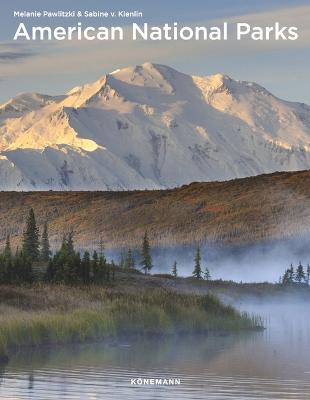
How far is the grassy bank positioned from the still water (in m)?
0.92

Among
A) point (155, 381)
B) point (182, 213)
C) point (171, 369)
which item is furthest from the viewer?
point (182, 213)

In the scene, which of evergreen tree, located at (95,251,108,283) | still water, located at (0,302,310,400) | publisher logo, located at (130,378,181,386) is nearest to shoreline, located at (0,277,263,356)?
still water, located at (0,302,310,400)

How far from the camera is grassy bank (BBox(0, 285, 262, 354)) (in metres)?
50.8

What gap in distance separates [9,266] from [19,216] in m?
121

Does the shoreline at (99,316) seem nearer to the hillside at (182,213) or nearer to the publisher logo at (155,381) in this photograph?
the publisher logo at (155,381)

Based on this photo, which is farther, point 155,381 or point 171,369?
point 171,369

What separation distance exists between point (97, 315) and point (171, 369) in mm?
8774

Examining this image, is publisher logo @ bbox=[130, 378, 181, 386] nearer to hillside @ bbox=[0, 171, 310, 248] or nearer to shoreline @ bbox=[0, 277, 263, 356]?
shoreline @ bbox=[0, 277, 263, 356]

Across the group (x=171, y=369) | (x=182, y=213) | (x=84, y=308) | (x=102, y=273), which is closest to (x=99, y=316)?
(x=84, y=308)

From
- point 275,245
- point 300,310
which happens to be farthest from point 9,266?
point 275,245

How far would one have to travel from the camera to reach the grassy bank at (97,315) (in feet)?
167

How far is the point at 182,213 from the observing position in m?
182

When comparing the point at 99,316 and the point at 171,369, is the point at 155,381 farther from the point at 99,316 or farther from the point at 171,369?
the point at 99,316

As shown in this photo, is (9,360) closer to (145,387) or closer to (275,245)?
(145,387)
